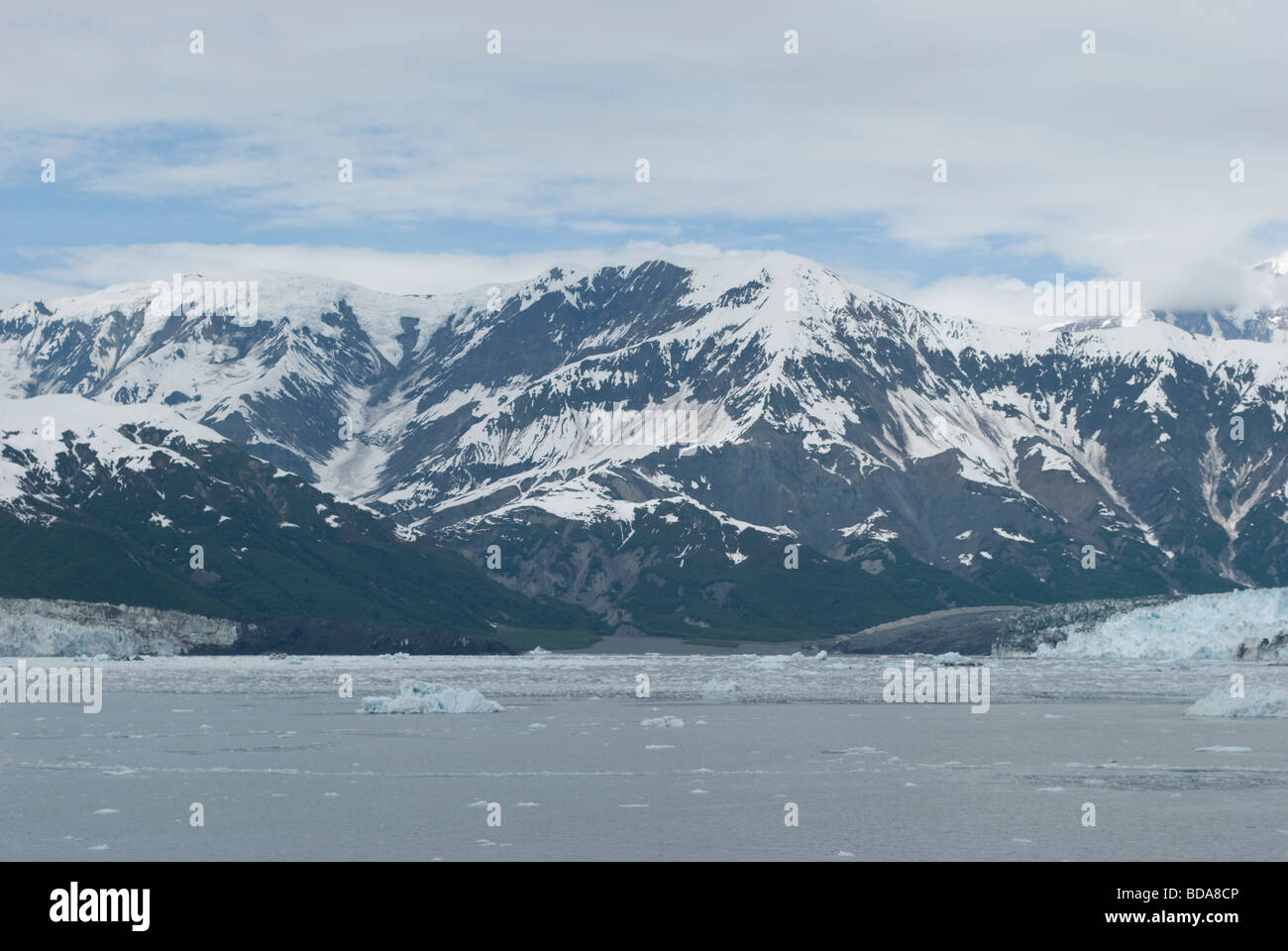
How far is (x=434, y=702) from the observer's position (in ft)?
465

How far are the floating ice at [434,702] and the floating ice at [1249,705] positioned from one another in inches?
2203

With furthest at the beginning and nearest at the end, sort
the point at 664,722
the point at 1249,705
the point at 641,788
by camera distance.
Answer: the point at 1249,705 < the point at 664,722 < the point at 641,788

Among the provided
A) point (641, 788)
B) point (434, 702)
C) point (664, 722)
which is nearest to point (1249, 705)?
point (664, 722)

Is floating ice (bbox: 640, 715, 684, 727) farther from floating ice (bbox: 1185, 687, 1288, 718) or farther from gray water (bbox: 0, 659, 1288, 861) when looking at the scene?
floating ice (bbox: 1185, 687, 1288, 718)

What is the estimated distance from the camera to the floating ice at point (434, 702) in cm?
14050

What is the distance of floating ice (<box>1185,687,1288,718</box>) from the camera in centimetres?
12812

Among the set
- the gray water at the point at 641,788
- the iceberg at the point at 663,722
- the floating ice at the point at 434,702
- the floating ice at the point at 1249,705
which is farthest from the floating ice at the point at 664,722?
the floating ice at the point at 1249,705

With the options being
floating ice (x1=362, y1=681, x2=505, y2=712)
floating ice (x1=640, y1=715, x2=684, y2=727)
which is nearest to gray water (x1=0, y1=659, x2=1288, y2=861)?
floating ice (x1=640, y1=715, x2=684, y2=727)

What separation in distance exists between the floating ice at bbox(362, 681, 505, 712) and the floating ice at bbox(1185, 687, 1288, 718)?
56.0m

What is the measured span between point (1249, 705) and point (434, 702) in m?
63.5

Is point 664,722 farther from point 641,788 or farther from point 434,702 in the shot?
point 641,788

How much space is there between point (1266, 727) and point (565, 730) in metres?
48.4
